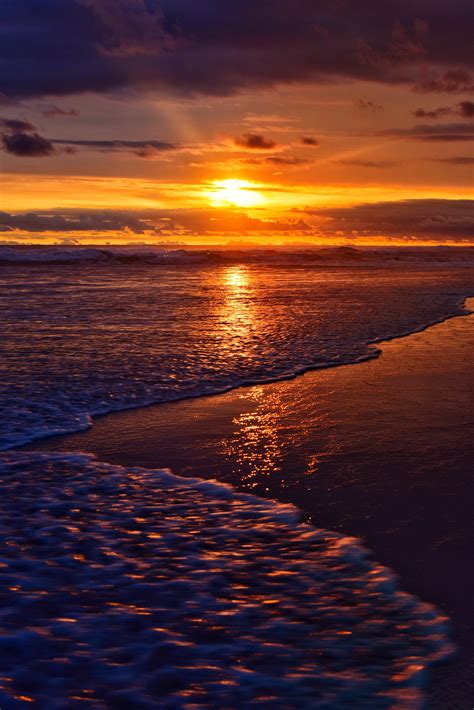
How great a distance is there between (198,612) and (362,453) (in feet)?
10.3

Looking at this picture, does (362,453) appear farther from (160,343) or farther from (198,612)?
(160,343)

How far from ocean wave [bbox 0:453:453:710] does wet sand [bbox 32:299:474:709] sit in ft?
0.69

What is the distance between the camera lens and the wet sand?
4.30 metres

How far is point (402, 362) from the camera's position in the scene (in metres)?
11.4

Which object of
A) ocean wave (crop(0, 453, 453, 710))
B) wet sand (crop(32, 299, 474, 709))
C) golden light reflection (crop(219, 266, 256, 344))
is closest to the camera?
ocean wave (crop(0, 453, 453, 710))

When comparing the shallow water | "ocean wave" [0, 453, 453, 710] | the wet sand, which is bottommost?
"ocean wave" [0, 453, 453, 710]

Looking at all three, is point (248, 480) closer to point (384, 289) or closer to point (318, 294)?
point (318, 294)

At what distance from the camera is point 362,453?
258 inches

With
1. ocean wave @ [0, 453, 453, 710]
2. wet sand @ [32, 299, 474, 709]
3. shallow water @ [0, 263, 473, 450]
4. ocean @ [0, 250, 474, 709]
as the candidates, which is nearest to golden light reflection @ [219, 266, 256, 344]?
shallow water @ [0, 263, 473, 450]

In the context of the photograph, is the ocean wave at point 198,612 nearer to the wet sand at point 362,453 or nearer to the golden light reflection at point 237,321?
the wet sand at point 362,453

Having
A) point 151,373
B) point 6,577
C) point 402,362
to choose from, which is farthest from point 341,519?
point 402,362

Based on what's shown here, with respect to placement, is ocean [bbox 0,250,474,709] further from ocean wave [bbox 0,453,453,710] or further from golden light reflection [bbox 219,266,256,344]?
golden light reflection [bbox 219,266,256,344]

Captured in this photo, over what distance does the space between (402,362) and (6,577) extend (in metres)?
8.36

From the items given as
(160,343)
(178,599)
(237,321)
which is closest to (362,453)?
(178,599)
